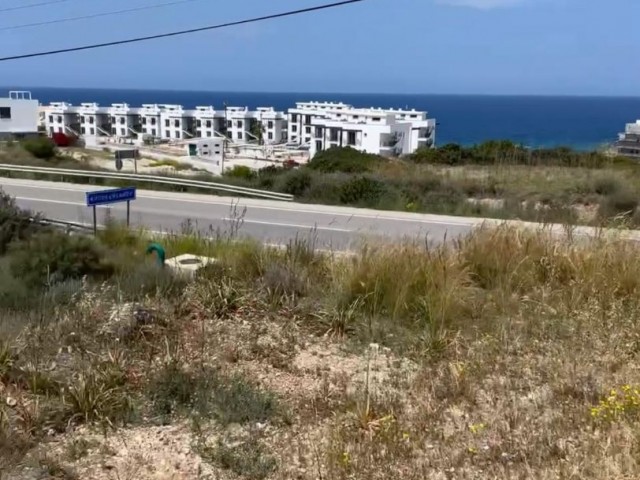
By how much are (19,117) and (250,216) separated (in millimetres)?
78142

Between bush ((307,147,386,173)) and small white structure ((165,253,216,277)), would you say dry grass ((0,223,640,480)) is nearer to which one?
small white structure ((165,253,216,277))

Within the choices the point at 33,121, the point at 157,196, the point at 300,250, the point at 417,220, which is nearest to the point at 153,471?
the point at 300,250

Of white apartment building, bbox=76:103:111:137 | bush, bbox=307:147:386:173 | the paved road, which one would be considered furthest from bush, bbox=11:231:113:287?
white apartment building, bbox=76:103:111:137

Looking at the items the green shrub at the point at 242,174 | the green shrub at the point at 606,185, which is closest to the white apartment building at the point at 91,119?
the green shrub at the point at 242,174

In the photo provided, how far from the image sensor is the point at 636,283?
252 inches

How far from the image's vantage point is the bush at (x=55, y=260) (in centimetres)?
759

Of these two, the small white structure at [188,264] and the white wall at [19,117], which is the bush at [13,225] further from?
the white wall at [19,117]

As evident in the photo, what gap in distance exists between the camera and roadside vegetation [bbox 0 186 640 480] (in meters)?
3.85

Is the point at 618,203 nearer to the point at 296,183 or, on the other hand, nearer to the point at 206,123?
the point at 296,183

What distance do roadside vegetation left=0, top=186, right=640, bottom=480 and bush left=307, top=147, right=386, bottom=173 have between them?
834 inches

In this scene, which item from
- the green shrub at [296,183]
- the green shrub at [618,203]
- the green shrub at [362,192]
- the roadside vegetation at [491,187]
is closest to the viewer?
the green shrub at [618,203]

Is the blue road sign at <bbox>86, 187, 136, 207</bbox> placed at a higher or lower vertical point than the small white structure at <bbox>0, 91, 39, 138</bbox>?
higher

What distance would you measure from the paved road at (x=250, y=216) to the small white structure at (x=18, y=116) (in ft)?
227

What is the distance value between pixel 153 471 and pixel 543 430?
89.2 inches
